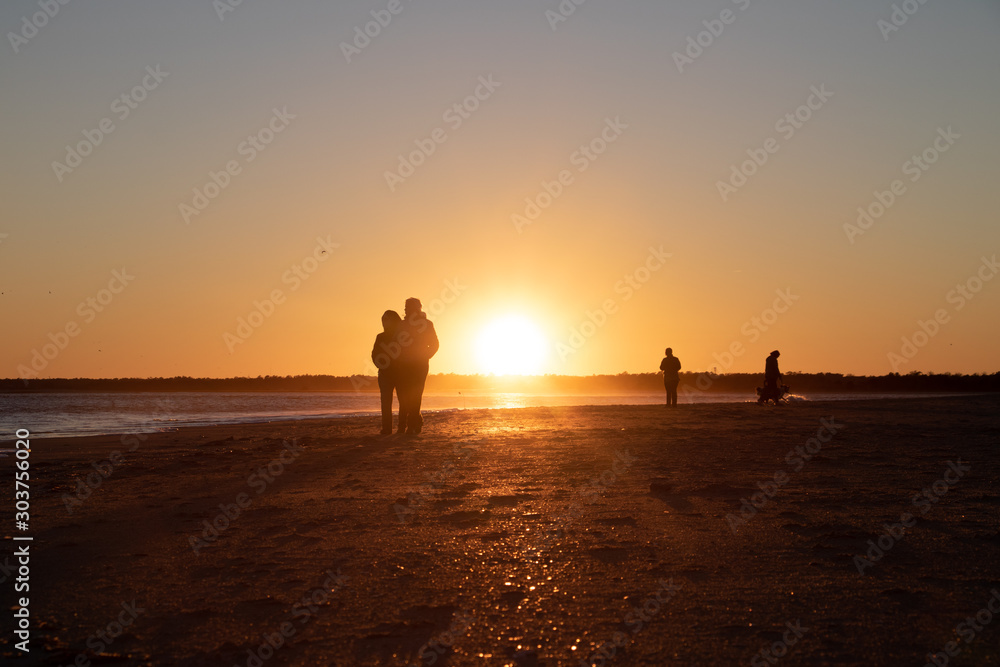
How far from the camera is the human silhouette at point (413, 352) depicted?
13438 millimetres

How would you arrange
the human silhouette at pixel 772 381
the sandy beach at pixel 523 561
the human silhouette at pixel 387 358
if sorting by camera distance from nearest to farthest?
the sandy beach at pixel 523 561 → the human silhouette at pixel 387 358 → the human silhouette at pixel 772 381

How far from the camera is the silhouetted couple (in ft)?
43.9

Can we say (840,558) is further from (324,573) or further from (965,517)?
(324,573)

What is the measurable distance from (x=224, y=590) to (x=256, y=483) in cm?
379

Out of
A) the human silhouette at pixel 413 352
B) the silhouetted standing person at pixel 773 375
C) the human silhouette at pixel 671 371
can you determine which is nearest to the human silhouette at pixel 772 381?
the silhouetted standing person at pixel 773 375

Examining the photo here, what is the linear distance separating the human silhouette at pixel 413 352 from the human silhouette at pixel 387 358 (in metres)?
0.09

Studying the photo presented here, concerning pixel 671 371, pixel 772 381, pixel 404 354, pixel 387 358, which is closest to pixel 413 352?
pixel 404 354

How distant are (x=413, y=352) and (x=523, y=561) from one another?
362 inches

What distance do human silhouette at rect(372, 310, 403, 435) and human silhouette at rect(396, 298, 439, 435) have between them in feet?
0.28

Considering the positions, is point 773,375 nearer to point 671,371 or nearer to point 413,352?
point 671,371

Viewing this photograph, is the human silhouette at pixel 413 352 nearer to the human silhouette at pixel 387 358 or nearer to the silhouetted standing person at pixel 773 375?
the human silhouette at pixel 387 358

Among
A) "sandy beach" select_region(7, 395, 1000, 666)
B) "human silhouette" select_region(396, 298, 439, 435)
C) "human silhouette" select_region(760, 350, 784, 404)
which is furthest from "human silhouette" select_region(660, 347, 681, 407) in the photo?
"sandy beach" select_region(7, 395, 1000, 666)

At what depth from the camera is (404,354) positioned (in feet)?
43.9

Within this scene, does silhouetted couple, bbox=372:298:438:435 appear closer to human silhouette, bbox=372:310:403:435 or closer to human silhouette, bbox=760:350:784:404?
human silhouette, bbox=372:310:403:435
